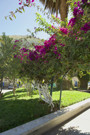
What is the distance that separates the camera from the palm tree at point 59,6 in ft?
47.5

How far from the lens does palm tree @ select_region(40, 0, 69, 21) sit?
47.5 feet

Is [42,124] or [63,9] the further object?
[63,9]

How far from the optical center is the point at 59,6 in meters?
15.6

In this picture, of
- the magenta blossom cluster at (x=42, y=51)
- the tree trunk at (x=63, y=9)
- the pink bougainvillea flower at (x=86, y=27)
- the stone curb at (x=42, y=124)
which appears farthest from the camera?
the tree trunk at (x=63, y=9)

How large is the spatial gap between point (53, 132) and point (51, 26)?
14.1 ft

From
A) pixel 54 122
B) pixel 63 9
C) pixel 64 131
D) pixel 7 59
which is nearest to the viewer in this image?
pixel 64 131

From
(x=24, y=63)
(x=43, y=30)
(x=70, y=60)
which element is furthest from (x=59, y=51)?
(x=24, y=63)

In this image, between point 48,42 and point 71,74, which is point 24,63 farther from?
point 71,74

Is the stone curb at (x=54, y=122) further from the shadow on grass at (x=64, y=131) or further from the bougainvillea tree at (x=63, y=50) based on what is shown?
the bougainvillea tree at (x=63, y=50)

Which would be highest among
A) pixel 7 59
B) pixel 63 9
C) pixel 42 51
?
pixel 63 9

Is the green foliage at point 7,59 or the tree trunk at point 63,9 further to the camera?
the tree trunk at point 63,9

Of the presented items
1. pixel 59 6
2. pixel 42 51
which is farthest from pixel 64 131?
pixel 59 6

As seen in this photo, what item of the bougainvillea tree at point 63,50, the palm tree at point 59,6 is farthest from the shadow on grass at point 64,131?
the palm tree at point 59,6

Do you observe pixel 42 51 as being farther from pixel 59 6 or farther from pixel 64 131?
pixel 59 6
